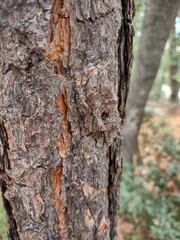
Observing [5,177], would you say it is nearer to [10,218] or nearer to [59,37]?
[10,218]

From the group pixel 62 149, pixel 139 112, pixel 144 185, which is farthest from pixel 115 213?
pixel 139 112

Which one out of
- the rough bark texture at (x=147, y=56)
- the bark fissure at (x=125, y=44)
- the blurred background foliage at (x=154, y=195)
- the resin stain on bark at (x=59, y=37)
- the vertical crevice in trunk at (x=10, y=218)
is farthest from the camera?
the rough bark texture at (x=147, y=56)

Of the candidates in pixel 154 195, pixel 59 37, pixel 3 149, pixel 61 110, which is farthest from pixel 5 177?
pixel 154 195

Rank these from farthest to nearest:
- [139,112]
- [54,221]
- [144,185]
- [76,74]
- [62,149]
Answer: [139,112], [144,185], [54,221], [62,149], [76,74]

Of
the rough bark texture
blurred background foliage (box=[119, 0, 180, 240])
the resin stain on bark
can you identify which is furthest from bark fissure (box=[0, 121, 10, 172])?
the rough bark texture

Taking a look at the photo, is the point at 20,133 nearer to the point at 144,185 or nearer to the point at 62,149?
the point at 62,149

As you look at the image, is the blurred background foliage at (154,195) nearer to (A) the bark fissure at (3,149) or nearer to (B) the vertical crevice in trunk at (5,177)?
(B) the vertical crevice in trunk at (5,177)

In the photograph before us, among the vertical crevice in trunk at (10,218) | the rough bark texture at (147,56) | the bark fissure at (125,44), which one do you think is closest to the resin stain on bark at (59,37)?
the bark fissure at (125,44)
